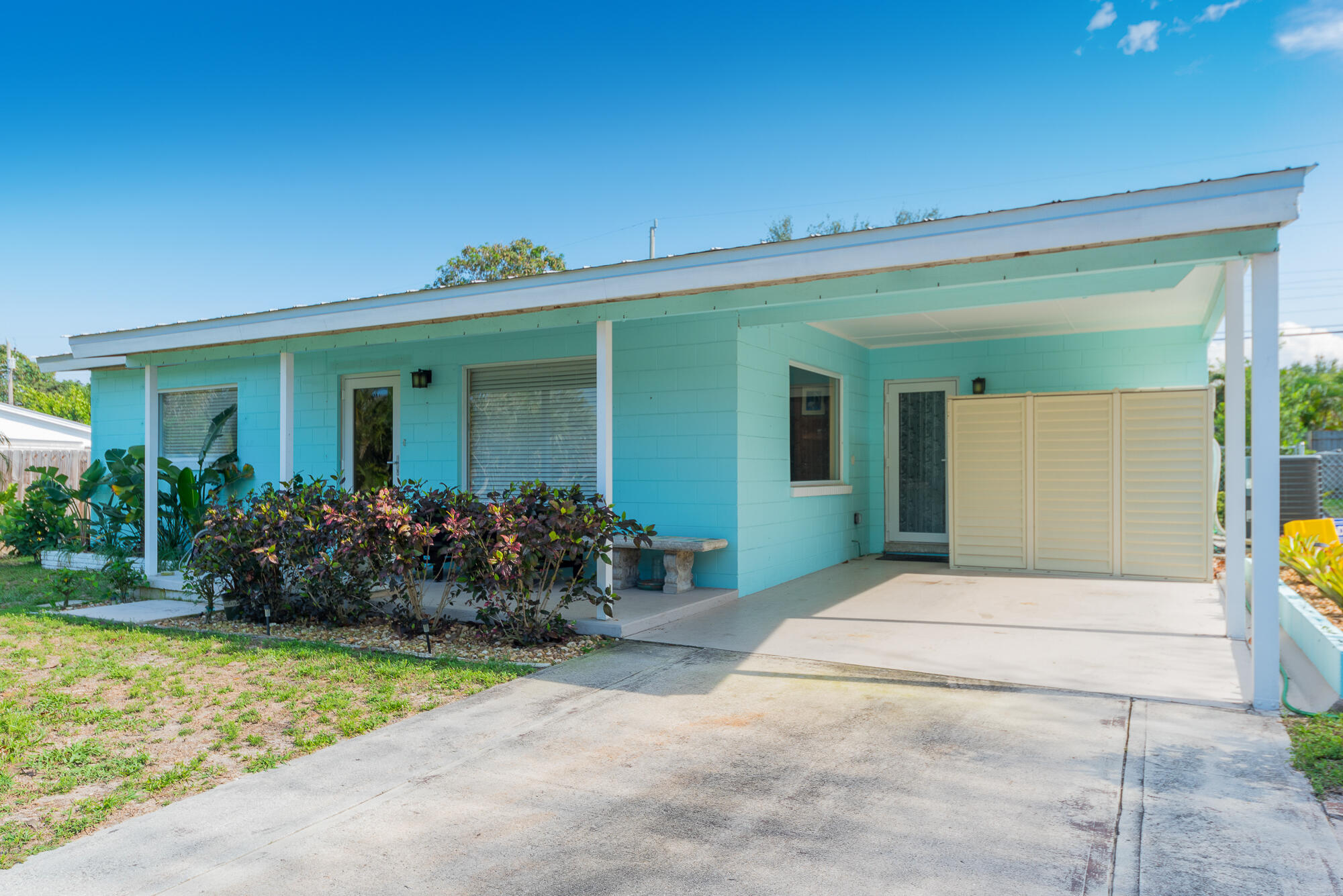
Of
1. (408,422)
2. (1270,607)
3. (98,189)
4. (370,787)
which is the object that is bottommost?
(370,787)

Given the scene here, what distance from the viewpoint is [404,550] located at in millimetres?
5605

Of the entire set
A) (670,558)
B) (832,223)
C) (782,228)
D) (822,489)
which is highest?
(782,228)

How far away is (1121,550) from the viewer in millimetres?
8359

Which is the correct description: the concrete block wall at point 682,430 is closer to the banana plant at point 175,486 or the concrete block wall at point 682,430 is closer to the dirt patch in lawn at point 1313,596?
the dirt patch in lawn at point 1313,596

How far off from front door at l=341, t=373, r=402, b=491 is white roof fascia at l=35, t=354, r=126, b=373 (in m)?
2.18

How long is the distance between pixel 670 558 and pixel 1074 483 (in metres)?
4.39

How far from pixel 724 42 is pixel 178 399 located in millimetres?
10284

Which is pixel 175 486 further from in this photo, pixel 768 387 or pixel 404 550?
pixel 768 387

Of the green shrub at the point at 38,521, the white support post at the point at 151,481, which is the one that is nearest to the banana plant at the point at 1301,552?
the white support post at the point at 151,481

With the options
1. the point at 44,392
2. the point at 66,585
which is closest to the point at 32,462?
the point at 66,585

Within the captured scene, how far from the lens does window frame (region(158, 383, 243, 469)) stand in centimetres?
1006

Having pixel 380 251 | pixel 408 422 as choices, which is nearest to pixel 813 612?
pixel 408 422

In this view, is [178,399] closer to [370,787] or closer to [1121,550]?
[370,787]

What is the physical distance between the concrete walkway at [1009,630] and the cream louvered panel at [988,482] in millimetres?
673
